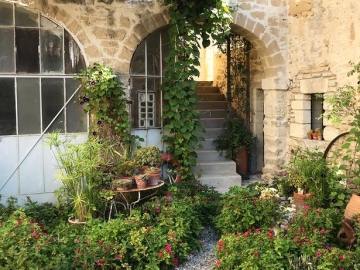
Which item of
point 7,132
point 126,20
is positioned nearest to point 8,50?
point 7,132

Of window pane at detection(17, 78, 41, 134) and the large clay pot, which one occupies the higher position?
window pane at detection(17, 78, 41, 134)

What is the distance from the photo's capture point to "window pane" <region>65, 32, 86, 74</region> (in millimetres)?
6133

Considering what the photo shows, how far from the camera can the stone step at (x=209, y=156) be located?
7699 mm

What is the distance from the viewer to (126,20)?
6371 millimetres

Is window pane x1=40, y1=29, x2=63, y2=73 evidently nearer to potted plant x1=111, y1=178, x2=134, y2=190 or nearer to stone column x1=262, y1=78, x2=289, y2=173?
potted plant x1=111, y1=178, x2=134, y2=190

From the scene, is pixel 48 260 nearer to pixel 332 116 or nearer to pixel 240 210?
pixel 240 210

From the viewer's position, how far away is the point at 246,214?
184 inches

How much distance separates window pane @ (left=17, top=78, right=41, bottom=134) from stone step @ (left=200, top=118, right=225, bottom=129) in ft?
12.0

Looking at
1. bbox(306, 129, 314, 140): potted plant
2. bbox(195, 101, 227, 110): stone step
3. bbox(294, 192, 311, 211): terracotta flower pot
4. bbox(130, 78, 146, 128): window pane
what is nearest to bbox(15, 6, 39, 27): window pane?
bbox(130, 78, 146, 128): window pane

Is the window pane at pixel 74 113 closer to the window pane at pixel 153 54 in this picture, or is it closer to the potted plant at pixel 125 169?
the window pane at pixel 153 54

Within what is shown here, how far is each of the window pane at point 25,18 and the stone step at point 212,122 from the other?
156 inches

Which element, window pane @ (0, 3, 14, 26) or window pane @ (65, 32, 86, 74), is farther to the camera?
window pane @ (65, 32, 86, 74)

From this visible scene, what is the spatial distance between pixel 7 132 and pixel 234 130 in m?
4.25

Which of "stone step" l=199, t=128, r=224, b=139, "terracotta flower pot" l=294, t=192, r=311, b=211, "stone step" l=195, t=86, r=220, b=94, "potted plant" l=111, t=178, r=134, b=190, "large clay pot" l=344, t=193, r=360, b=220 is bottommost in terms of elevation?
"terracotta flower pot" l=294, t=192, r=311, b=211
